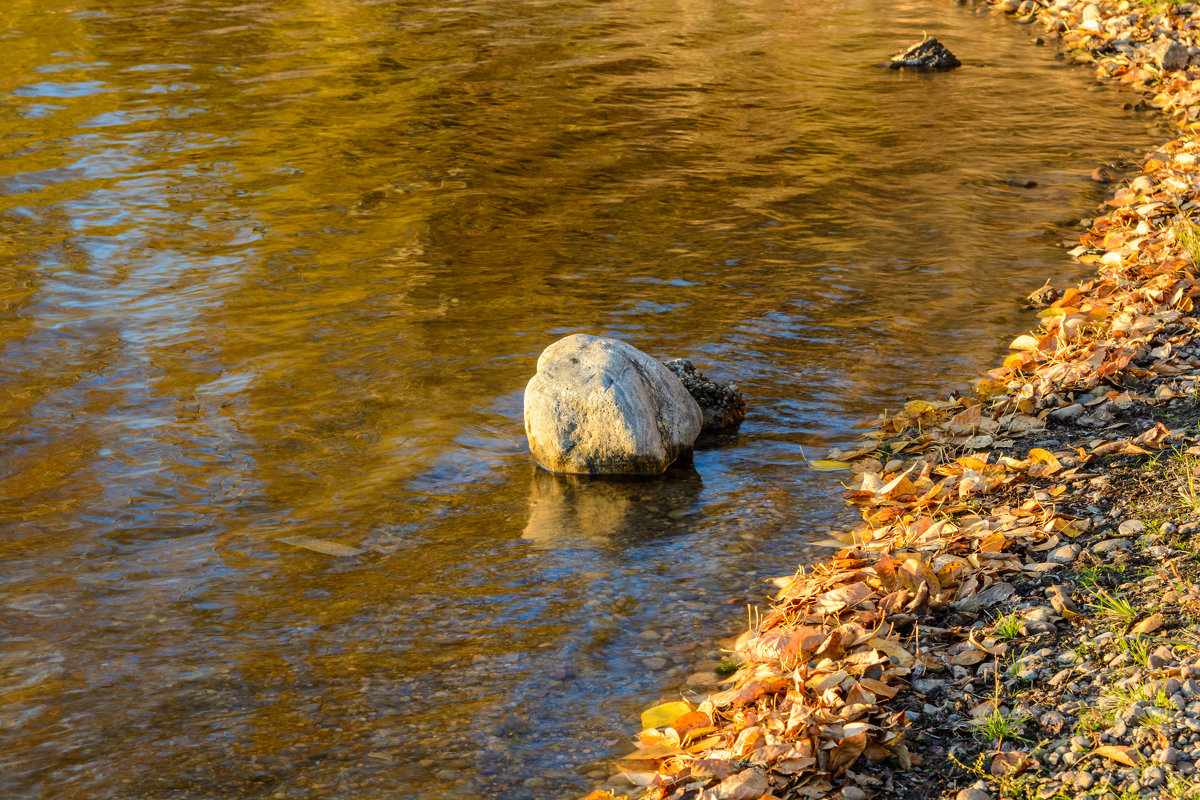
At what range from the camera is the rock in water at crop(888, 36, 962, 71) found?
13609 millimetres

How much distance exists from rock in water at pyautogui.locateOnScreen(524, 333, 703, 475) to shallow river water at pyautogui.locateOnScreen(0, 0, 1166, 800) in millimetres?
186

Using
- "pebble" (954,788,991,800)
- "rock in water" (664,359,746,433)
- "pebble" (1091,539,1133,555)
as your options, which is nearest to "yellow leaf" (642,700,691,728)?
"pebble" (954,788,991,800)

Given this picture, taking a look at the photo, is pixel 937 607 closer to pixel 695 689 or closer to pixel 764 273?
pixel 695 689

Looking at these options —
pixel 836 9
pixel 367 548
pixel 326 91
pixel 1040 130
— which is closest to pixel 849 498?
pixel 367 548

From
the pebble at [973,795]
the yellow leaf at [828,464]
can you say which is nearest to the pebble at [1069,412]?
the yellow leaf at [828,464]

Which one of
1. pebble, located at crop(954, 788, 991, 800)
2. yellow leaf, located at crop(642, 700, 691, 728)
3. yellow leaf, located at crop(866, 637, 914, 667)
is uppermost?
yellow leaf, located at crop(866, 637, 914, 667)

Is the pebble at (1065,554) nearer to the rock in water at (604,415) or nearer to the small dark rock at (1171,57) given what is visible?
the rock in water at (604,415)

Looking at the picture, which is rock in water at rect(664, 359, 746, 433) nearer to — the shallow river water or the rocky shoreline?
the shallow river water

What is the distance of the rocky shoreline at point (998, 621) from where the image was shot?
9.51 feet

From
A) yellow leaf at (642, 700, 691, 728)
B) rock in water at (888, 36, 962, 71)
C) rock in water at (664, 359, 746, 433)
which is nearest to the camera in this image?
yellow leaf at (642, 700, 691, 728)

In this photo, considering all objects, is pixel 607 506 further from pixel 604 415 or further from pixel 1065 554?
pixel 1065 554

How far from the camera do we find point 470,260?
815 centimetres

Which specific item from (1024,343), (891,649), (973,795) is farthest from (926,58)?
(973,795)

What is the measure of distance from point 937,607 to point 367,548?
2525 mm
